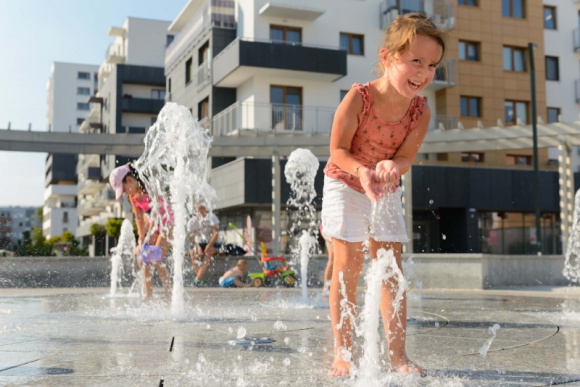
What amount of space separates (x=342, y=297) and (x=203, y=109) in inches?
1160

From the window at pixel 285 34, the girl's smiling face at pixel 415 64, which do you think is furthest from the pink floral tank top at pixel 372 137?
the window at pixel 285 34

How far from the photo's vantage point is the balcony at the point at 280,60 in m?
27.3

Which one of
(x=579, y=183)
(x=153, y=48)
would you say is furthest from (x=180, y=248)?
(x=153, y=48)

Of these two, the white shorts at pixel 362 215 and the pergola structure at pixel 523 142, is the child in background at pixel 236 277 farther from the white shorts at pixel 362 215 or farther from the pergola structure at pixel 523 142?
the white shorts at pixel 362 215

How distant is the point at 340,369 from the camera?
328 cm

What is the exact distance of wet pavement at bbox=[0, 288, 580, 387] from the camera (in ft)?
10.5

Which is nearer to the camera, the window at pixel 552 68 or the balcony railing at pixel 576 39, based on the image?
the window at pixel 552 68

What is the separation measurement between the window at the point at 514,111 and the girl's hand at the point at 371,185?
30925 mm

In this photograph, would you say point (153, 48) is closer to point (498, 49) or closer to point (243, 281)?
point (498, 49)

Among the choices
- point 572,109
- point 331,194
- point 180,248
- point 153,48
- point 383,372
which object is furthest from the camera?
point 153,48

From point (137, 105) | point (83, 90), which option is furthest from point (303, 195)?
point (83, 90)

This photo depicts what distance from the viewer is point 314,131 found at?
27.0m

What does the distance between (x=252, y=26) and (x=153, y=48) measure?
33904 mm

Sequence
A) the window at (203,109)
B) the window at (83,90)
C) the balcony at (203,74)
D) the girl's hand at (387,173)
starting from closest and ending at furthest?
1. the girl's hand at (387,173)
2. the balcony at (203,74)
3. the window at (203,109)
4. the window at (83,90)
